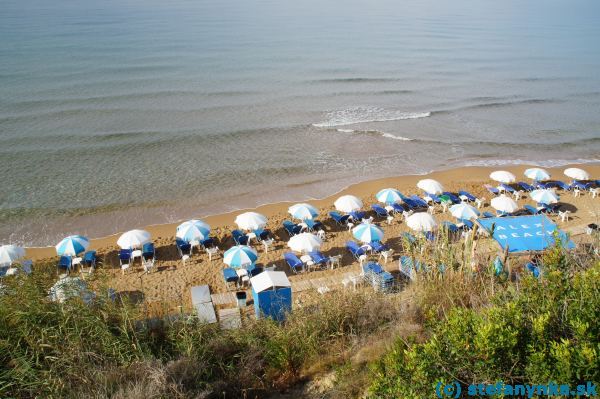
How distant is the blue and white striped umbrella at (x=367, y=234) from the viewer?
14.6 m

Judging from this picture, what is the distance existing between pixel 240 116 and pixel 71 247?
62.2 feet

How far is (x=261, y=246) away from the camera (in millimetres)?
15781

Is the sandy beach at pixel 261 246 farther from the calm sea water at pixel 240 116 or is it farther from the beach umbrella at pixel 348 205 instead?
the calm sea water at pixel 240 116

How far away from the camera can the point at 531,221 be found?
13273mm

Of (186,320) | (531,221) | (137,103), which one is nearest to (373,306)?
(186,320)

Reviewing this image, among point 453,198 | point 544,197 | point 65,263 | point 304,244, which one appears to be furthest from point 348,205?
point 65,263

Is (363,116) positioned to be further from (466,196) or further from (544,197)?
(544,197)

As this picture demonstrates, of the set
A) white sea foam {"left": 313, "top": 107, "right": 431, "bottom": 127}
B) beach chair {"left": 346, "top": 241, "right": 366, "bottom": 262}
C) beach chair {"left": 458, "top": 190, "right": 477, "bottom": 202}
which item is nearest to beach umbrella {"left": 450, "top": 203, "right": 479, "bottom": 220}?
beach chair {"left": 458, "top": 190, "right": 477, "bottom": 202}

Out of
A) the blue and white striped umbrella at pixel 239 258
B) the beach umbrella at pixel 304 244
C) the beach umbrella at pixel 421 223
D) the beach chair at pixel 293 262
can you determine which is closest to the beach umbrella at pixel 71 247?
the blue and white striped umbrella at pixel 239 258

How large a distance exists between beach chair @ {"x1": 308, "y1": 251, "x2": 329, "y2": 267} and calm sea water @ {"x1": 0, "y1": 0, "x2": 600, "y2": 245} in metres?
6.20

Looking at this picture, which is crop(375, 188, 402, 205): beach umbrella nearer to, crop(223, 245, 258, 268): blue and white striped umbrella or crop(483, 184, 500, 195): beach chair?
crop(483, 184, 500, 195): beach chair

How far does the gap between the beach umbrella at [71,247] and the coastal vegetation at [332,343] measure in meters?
7.65

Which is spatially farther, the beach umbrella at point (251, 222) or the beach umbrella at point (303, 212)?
the beach umbrella at point (303, 212)

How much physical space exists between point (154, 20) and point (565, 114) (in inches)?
2339
